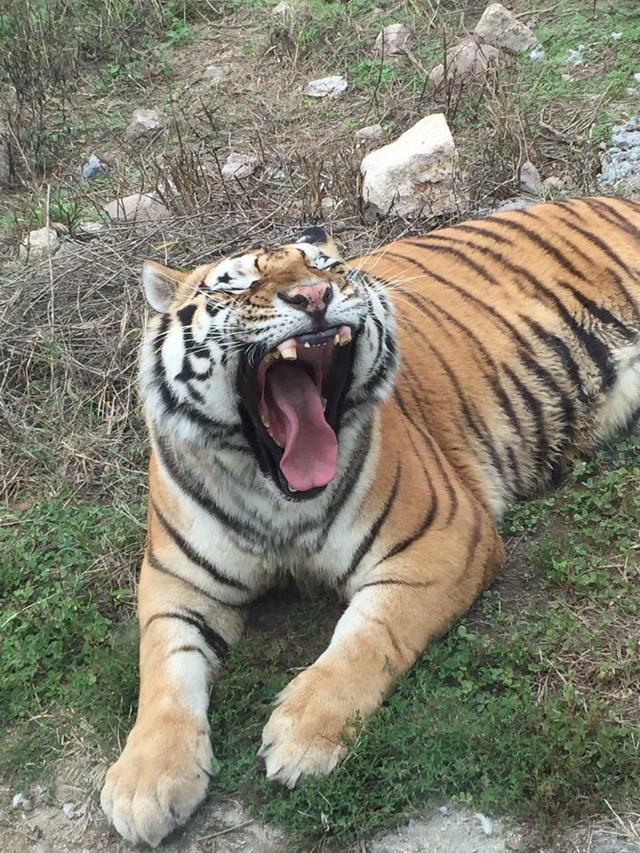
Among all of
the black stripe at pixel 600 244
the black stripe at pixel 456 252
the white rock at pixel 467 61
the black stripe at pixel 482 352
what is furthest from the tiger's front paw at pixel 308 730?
the white rock at pixel 467 61

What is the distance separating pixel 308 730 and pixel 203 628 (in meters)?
0.48

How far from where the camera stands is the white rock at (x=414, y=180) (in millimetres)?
4301

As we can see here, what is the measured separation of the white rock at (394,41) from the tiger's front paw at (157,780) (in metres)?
5.15

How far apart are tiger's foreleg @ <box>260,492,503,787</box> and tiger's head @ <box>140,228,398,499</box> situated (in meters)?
0.33

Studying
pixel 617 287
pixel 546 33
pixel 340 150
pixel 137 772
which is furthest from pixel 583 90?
pixel 137 772

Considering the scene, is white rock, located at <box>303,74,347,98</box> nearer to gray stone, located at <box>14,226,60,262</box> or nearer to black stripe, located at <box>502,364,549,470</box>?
gray stone, located at <box>14,226,60,262</box>

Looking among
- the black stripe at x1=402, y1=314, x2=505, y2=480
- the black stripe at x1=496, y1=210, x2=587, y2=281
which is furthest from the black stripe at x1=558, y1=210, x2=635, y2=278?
the black stripe at x1=402, y1=314, x2=505, y2=480

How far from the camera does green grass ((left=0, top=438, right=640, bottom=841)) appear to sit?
190cm

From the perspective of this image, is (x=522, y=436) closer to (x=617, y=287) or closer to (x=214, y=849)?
(x=617, y=287)

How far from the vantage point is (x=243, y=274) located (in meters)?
2.19

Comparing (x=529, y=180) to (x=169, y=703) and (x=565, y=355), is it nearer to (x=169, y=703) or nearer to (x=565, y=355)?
(x=565, y=355)

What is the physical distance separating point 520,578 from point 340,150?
319 centimetres

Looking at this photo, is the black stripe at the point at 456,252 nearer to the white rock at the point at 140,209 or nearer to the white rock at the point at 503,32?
the white rock at the point at 140,209

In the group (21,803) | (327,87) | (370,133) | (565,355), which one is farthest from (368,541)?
(327,87)
